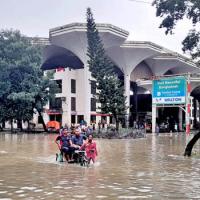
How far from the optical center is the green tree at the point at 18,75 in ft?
148

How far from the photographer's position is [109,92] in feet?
142

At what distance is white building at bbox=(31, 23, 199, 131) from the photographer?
53.6 meters

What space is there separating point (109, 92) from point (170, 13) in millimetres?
26304

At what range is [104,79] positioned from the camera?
43719 millimetres

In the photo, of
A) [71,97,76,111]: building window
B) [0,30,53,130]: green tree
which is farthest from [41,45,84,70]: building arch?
[0,30,53,130]: green tree

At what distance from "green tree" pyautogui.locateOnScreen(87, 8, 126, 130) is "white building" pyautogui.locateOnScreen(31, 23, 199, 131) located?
695 centimetres

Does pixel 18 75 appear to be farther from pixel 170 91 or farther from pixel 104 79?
pixel 170 91

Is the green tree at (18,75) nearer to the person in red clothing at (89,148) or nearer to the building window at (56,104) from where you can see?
the building window at (56,104)

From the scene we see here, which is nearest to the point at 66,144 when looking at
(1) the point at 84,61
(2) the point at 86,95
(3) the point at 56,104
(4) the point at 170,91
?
(4) the point at 170,91

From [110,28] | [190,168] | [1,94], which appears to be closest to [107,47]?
[110,28]

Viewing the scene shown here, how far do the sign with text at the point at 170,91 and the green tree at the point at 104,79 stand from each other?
4577 millimetres

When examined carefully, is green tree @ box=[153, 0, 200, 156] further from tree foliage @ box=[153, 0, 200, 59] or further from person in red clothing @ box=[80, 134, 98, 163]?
person in red clothing @ box=[80, 134, 98, 163]

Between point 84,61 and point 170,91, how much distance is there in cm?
1886

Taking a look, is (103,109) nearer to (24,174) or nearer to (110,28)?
(110,28)
